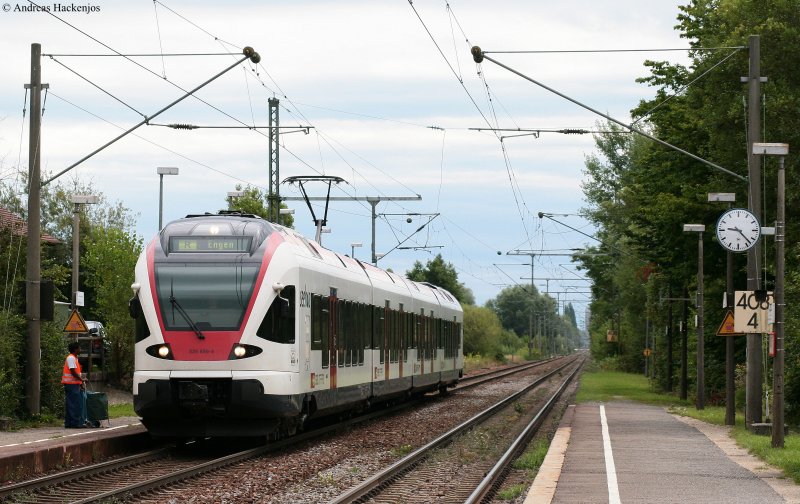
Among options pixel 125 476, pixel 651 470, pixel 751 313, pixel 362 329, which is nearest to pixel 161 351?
pixel 125 476

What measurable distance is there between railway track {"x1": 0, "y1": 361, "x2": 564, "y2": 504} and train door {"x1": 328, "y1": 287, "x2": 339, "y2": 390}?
2.32 meters

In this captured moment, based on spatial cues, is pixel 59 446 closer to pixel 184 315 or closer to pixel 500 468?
pixel 184 315

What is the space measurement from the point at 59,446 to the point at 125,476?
146 centimetres

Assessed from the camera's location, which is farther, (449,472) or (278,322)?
(278,322)

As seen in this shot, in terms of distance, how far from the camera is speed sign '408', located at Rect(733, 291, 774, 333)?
21031 mm

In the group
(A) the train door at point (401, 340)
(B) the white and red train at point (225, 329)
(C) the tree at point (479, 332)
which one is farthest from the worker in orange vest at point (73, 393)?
(C) the tree at point (479, 332)

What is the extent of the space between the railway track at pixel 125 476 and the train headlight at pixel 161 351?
1.40m

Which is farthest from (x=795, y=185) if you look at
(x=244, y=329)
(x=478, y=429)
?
(x=244, y=329)

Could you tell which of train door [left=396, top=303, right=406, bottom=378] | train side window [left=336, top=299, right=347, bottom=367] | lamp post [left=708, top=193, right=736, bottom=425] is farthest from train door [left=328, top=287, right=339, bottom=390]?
lamp post [left=708, top=193, right=736, bottom=425]

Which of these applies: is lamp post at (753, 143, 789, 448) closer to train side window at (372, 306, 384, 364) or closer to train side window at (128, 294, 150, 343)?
train side window at (128, 294, 150, 343)

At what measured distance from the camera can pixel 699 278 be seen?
3528 centimetres

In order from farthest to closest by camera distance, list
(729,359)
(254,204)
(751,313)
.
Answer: (254,204), (729,359), (751,313)

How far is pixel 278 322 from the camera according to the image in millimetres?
19516

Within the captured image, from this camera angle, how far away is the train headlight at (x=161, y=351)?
19234 millimetres
